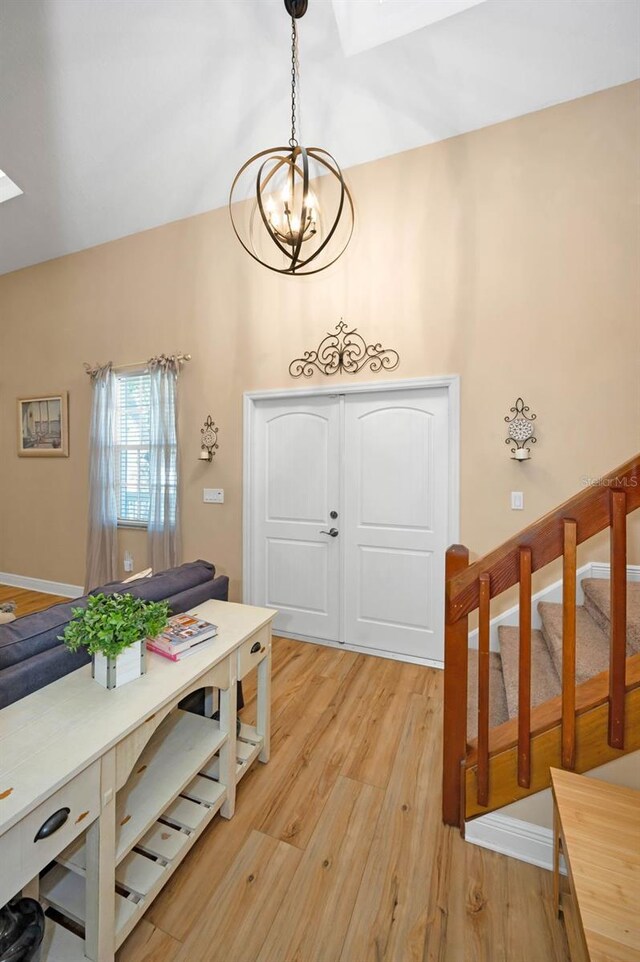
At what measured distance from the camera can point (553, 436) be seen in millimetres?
2492

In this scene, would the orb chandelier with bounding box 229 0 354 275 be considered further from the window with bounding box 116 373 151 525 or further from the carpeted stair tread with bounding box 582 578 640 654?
the carpeted stair tread with bounding box 582 578 640 654

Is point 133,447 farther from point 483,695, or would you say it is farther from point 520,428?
point 483,695

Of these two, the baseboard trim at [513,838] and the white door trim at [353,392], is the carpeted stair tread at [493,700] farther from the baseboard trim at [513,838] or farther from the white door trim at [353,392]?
the white door trim at [353,392]

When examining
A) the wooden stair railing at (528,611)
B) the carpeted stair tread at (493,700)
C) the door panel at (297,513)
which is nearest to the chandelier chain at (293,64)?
the door panel at (297,513)

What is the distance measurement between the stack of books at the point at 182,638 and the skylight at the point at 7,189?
4.38m

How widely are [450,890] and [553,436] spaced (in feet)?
7.51

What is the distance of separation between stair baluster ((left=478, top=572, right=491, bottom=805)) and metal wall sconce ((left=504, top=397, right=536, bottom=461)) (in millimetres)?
1450

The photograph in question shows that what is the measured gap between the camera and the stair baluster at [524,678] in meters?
1.26

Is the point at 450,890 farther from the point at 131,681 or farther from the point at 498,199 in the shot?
the point at 498,199

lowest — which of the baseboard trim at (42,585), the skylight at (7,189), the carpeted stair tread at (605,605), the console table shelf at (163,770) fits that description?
the baseboard trim at (42,585)

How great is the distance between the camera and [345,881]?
130 cm

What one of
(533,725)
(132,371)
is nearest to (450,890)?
→ (533,725)

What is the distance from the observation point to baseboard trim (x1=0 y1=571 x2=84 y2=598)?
166 inches

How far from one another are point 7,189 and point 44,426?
2230mm
